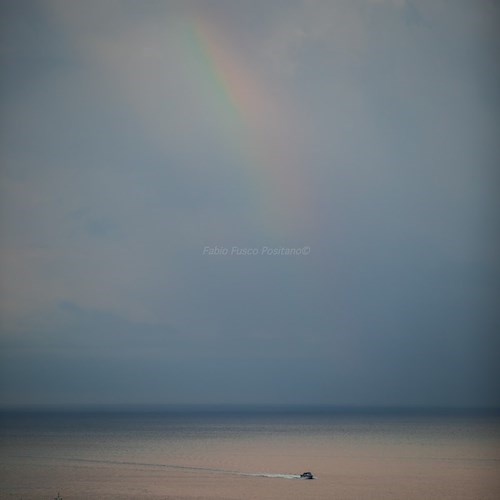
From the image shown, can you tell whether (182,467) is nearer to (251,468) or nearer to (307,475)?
(251,468)

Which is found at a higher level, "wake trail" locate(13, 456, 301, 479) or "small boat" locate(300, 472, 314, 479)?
"small boat" locate(300, 472, 314, 479)

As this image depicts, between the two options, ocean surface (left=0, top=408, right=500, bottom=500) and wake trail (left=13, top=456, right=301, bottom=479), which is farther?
wake trail (left=13, top=456, right=301, bottom=479)

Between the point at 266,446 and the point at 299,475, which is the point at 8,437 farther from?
the point at 299,475

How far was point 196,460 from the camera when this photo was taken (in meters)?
40.2

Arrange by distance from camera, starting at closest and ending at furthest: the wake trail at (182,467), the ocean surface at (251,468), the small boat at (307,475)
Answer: the ocean surface at (251,468)
the small boat at (307,475)
the wake trail at (182,467)

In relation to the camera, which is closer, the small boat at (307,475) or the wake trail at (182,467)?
the small boat at (307,475)

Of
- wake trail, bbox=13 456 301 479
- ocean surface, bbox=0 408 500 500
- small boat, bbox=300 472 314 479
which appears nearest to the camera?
ocean surface, bbox=0 408 500 500

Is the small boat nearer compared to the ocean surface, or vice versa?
the ocean surface

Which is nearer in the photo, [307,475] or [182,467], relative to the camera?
[307,475]

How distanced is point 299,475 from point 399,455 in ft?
35.1

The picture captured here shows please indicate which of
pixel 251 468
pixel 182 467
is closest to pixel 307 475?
pixel 251 468

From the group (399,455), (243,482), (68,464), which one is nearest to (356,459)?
(399,455)

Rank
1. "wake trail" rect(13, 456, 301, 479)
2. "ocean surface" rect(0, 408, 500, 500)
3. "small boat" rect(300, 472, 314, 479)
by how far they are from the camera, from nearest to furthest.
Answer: "ocean surface" rect(0, 408, 500, 500) → "small boat" rect(300, 472, 314, 479) → "wake trail" rect(13, 456, 301, 479)

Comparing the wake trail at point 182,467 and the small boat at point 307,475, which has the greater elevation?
the small boat at point 307,475
